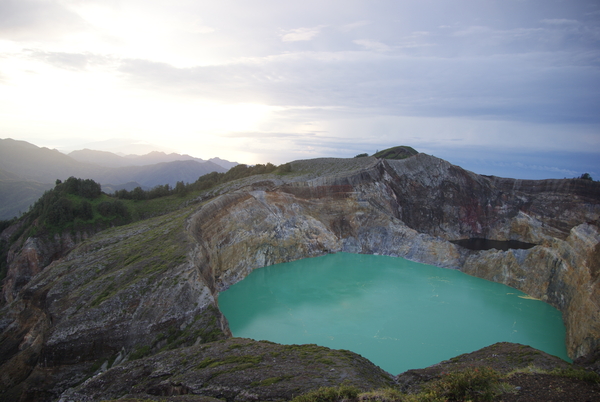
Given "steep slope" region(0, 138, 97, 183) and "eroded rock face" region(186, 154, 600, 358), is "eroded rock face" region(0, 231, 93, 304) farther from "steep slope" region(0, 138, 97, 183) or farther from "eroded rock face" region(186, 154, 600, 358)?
"steep slope" region(0, 138, 97, 183)

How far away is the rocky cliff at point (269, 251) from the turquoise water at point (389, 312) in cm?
161

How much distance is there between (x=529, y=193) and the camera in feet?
117

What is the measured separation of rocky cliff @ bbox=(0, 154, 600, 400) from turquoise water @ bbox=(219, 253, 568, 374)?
5.27 feet

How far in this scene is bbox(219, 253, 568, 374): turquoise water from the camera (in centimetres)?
1648

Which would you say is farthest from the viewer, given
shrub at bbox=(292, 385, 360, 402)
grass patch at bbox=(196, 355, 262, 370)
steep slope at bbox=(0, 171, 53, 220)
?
steep slope at bbox=(0, 171, 53, 220)

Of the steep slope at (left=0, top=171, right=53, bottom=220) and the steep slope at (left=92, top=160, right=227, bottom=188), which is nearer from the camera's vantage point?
the steep slope at (left=0, top=171, right=53, bottom=220)

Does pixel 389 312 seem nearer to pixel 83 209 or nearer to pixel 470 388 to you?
pixel 470 388

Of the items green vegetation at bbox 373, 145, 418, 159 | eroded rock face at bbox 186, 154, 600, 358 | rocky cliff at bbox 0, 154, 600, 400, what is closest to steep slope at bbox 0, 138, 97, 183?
green vegetation at bbox 373, 145, 418, 159

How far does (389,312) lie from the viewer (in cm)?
2027

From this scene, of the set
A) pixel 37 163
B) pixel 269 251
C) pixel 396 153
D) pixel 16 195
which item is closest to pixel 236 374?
pixel 269 251

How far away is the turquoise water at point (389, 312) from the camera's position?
1648cm

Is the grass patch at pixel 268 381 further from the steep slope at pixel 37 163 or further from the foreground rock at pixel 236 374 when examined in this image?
the steep slope at pixel 37 163

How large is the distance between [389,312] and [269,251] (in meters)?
12.6

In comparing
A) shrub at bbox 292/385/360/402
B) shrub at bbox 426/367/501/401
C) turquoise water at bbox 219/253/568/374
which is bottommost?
turquoise water at bbox 219/253/568/374
